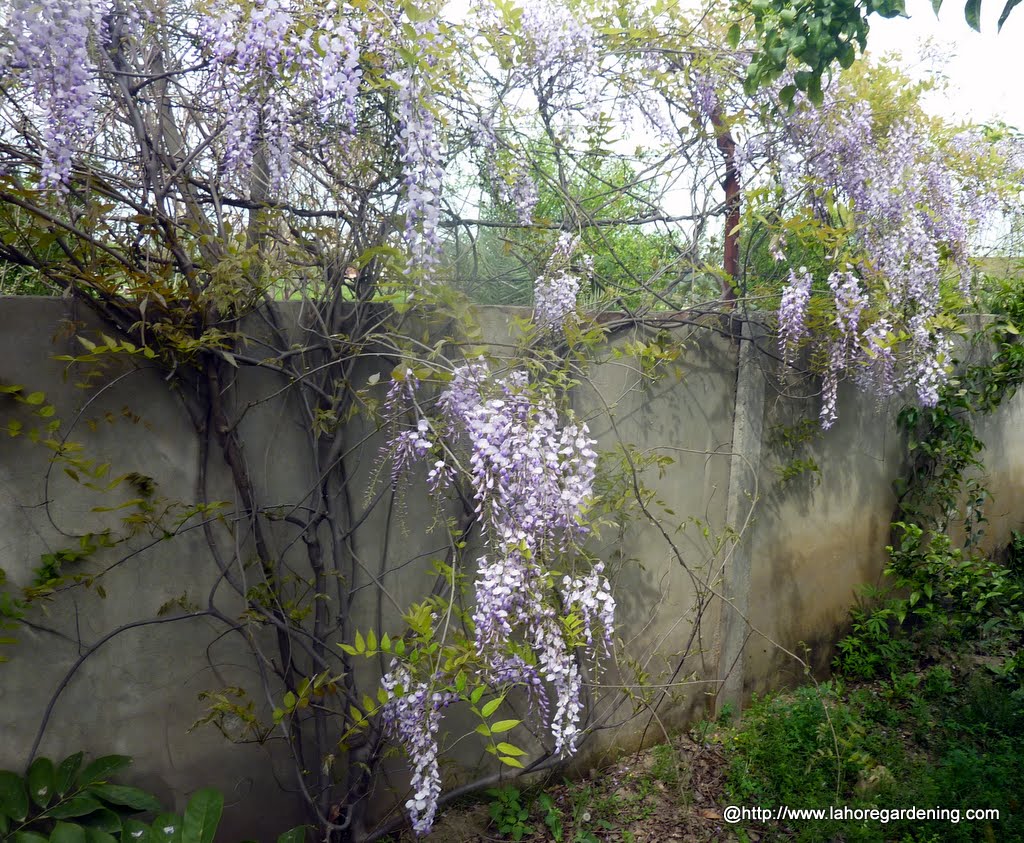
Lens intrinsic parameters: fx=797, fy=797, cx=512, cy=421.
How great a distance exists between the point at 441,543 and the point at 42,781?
4.22 feet

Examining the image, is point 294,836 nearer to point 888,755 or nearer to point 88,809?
point 88,809

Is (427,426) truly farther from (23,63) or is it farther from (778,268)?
(778,268)

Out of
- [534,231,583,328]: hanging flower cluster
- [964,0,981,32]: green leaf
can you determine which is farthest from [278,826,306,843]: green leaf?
[964,0,981,32]: green leaf

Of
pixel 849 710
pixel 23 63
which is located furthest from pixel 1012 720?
pixel 23 63

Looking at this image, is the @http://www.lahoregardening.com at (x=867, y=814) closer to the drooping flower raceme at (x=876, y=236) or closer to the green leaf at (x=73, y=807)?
the drooping flower raceme at (x=876, y=236)

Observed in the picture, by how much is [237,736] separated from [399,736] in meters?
0.50

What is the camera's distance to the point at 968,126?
416 centimetres

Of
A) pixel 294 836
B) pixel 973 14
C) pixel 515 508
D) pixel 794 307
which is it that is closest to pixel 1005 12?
pixel 973 14

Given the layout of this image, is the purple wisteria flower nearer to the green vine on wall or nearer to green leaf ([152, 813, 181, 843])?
the green vine on wall

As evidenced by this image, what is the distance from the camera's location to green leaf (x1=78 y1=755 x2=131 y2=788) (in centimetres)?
211

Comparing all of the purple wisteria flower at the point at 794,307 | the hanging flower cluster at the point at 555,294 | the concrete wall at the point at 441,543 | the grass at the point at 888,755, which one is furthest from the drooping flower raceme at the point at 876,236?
the grass at the point at 888,755

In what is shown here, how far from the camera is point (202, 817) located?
2.13 m

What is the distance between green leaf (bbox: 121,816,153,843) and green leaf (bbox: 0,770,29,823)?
9.5 inches

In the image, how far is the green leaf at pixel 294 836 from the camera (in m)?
2.28
